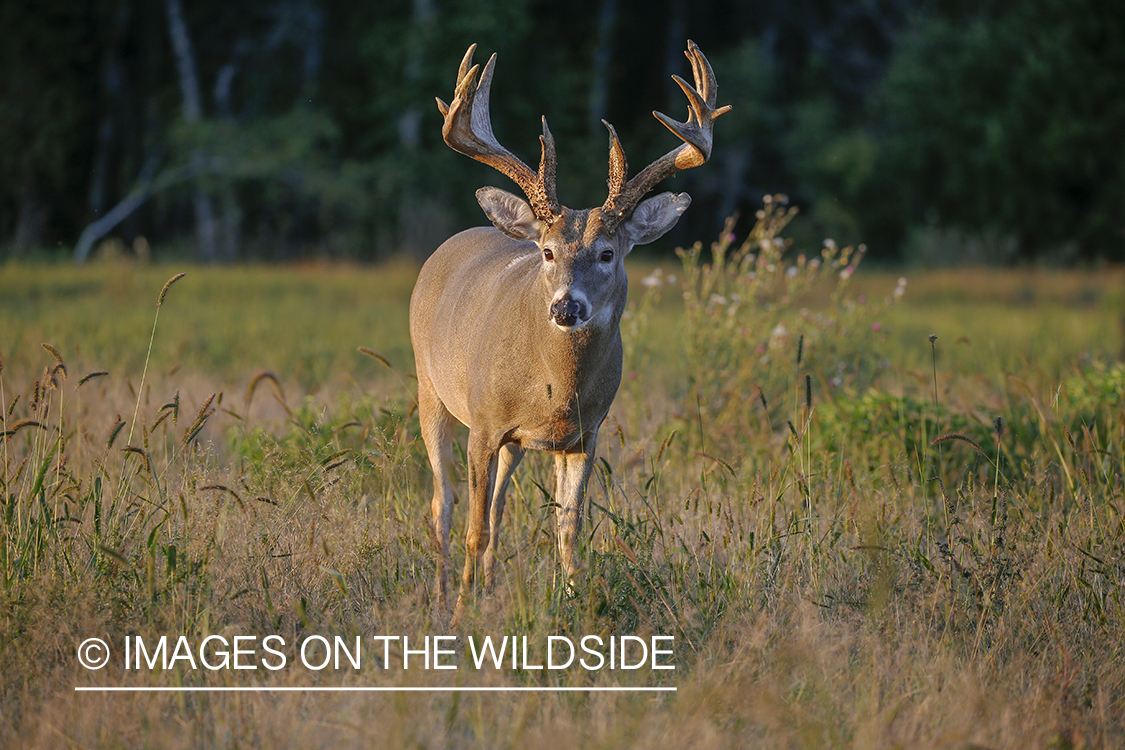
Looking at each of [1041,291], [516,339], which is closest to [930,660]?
[516,339]

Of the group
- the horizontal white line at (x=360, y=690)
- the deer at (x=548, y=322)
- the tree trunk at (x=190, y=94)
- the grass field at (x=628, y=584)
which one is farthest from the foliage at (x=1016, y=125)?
the horizontal white line at (x=360, y=690)

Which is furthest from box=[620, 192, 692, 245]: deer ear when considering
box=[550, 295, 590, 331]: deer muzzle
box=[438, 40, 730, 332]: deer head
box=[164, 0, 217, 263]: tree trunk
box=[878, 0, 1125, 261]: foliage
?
box=[878, 0, 1125, 261]: foliage

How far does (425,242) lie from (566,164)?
887cm

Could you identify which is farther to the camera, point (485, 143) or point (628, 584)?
point (485, 143)

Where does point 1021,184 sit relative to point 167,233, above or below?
above

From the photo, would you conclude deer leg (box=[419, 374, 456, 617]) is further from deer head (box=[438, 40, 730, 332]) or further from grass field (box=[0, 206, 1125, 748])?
deer head (box=[438, 40, 730, 332])

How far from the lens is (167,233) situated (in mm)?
28547

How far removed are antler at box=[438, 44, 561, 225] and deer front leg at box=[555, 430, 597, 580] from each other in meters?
0.99

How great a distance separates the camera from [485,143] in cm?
473

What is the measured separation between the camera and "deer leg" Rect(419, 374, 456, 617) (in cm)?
508

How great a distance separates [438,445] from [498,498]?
67 cm

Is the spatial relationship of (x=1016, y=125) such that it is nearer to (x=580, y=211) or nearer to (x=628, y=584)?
(x=580, y=211)

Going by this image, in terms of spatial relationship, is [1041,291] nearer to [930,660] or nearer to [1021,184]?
[1021,184]

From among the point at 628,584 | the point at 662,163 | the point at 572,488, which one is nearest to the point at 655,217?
the point at 662,163
